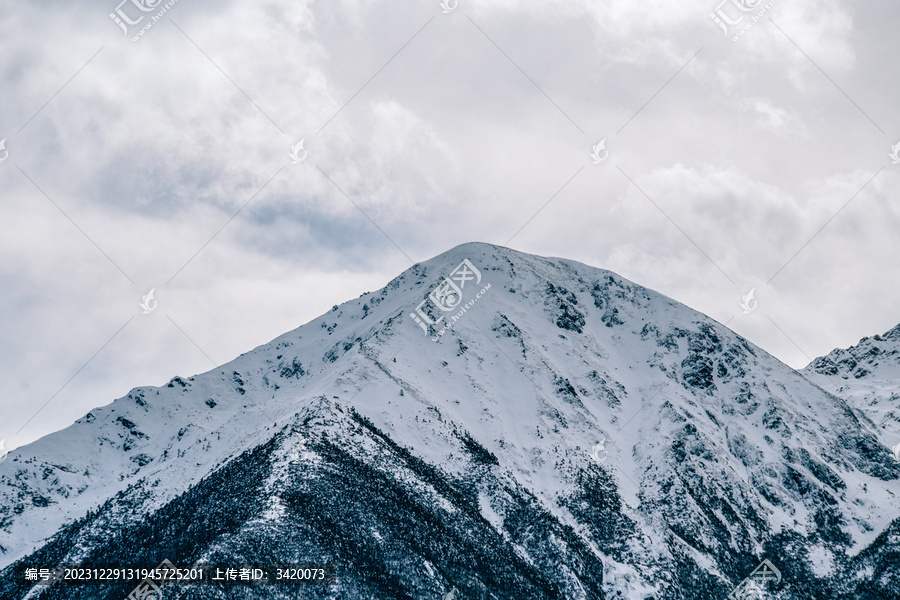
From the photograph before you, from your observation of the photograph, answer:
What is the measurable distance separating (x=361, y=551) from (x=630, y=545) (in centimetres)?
3083

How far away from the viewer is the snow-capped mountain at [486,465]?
57.8m

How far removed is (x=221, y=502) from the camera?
58.6 metres

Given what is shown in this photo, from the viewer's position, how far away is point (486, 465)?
7338 cm

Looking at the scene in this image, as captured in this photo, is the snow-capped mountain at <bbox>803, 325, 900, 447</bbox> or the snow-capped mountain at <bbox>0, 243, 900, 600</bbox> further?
the snow-capped mountain at <bbox>803, 325, 900, 447</bbox>

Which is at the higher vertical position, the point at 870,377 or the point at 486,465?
the point at 486,465

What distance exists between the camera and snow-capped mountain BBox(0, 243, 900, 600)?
2274 inches

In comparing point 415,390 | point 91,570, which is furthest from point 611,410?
point 91,570

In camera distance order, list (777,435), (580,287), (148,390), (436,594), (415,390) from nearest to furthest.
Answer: (436,594) < (415,390) < (777,435) < (148,390) < (580,287)

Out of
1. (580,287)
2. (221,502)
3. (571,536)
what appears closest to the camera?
(221,502)

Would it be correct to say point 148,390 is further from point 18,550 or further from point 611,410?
point 611,410

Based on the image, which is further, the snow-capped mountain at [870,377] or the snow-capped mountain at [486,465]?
the snow-capped mountain at [870,377]

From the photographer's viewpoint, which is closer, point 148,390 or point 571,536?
point 571,536

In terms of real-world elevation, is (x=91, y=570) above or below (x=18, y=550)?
below

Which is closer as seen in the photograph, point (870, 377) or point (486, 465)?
point (486, 465)
